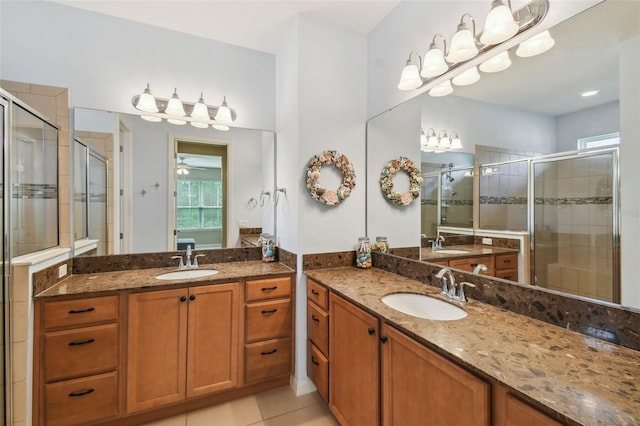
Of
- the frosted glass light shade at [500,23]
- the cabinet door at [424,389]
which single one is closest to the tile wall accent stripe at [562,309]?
the cabinet door at [424,389]

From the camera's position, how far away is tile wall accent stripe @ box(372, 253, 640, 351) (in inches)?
39.1

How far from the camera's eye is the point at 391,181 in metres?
2.24

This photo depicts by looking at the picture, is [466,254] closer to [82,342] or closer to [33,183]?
[82,342]

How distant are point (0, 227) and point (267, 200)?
163 centimetres

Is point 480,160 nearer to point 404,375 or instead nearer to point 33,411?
point 404,375

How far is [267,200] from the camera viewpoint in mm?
2578

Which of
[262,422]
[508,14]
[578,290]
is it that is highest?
[508,14]

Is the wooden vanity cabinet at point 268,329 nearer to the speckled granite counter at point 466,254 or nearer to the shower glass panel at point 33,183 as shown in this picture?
the speckled granite counter at point 466,254

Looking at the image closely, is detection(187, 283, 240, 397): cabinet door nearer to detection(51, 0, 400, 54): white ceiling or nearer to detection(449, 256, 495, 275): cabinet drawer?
detection(449, 256, 495, 275): cabinet drawer

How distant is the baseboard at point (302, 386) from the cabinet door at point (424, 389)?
95cm

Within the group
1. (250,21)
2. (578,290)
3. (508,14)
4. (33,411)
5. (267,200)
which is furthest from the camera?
(267,200)

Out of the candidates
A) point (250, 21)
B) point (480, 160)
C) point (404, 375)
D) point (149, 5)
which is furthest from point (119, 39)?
point (404, 375)

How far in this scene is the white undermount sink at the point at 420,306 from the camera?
1474mm

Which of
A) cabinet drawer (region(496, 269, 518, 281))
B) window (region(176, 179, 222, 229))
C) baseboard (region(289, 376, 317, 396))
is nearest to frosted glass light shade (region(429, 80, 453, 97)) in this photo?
cabinet drawer (region(496, 269, 518, 281))
